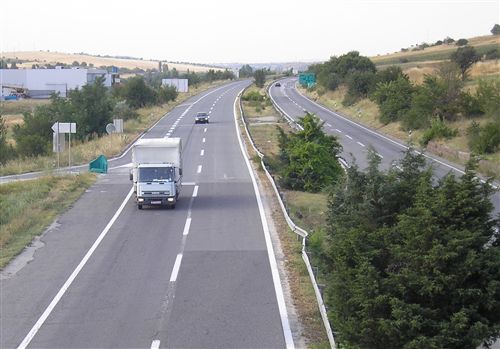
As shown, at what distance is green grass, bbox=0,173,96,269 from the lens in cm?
2111

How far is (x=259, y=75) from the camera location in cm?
13050

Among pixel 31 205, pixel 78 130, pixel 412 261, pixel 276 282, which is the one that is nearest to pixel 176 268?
pixel 276 282

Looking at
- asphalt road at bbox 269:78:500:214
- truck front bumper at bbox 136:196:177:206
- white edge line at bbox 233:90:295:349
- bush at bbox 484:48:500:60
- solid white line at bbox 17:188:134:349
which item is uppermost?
bush at bbox 484:48:500:60

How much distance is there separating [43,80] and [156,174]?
125 m

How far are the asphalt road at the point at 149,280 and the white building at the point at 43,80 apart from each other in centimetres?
11474

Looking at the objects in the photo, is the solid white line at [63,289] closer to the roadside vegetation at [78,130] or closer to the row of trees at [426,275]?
the row of trees at [426,275]

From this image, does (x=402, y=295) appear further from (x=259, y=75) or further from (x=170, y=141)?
(x=259, y=75)

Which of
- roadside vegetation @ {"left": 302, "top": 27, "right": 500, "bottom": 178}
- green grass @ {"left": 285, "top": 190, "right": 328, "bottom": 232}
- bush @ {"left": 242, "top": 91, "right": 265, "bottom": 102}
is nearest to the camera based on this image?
green grass @ {"left": 285, "top": 190, "right": 328, "bottom": 232}

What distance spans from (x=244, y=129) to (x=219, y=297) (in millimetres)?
42715

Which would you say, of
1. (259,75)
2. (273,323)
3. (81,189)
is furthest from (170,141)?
(259,75)

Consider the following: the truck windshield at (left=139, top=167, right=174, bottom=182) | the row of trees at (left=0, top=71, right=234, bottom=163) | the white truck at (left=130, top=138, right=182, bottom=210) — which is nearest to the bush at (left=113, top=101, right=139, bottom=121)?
the row of trees at (left=0, top=71, right=234, bottom=163)

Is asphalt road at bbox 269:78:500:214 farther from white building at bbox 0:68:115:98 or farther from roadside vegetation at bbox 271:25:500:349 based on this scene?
white building at bbox 0:68:115:98

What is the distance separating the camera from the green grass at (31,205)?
69.3 ft

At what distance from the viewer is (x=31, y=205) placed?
26188mm
